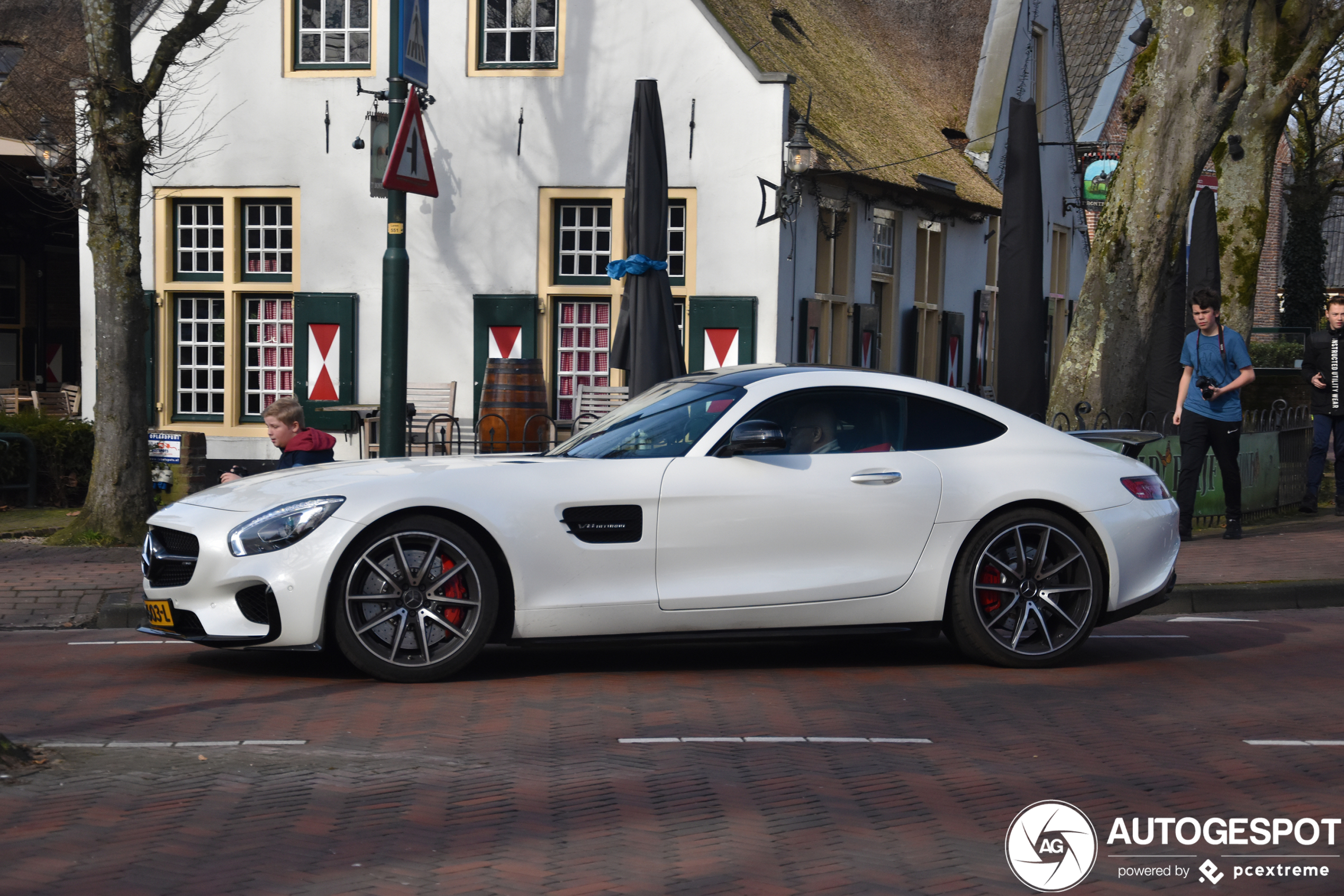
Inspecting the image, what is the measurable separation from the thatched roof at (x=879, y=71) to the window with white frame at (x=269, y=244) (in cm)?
549

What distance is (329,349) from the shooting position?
58.2 ft

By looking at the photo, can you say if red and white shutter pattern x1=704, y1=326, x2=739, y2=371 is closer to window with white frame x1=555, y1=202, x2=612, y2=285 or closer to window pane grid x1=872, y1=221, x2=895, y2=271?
window with white frame x1=555, y1=202, x2=612, y2=285

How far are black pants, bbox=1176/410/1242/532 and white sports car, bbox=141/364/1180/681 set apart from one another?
4.61 m

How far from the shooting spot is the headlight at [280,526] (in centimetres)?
666

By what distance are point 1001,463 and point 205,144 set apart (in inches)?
514

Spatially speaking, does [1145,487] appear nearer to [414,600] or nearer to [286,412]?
[414,600]

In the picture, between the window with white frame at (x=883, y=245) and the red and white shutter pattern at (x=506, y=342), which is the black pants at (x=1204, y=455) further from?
the window with white frame at (x=883, y=245)

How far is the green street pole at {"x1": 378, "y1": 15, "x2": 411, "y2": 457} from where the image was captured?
33.6 feet

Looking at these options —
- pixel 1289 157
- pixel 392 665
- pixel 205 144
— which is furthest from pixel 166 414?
pixel 1289 157

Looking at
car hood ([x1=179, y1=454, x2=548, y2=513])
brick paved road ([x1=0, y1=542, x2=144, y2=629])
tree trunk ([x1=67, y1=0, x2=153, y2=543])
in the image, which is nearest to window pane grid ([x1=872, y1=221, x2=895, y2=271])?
tree trunk ([x1=67, y1=0, x2=153, y2=543])

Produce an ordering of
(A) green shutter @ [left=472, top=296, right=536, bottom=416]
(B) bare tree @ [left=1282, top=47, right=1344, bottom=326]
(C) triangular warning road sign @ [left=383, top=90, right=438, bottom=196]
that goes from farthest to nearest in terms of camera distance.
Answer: (B) bare tree @ [left=1282, top=47, right=1344, bottom=326]
(A) green shutter @ [left=472, top=296, right=536, bottom=416]
(C) triangular warning road sign @ [left=383, top=90, right=438, bottom=196]

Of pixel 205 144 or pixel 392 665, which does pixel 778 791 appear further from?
pixel 205 144

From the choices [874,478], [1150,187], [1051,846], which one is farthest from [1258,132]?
[1051,846]

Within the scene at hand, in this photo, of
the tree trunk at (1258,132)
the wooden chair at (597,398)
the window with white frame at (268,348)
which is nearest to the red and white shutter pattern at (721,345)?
the wooden chair at (597,398)
